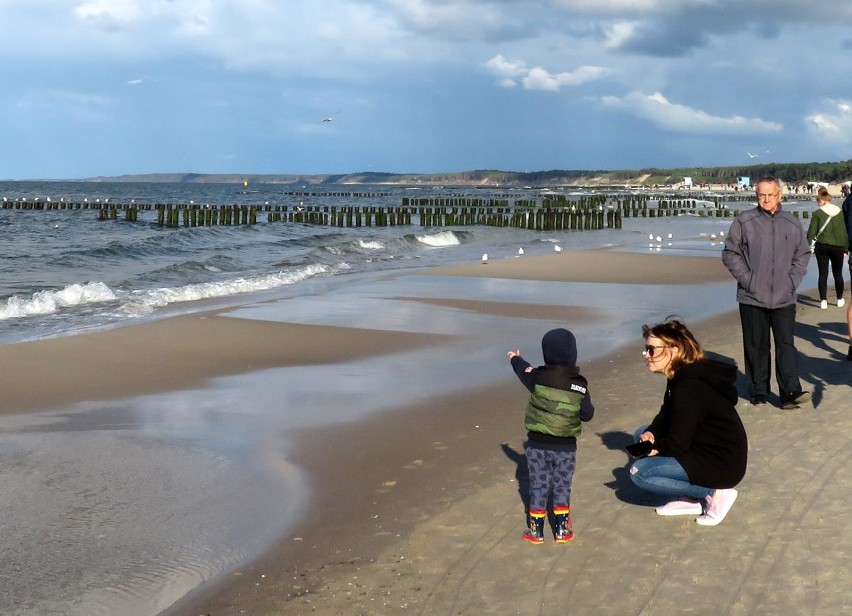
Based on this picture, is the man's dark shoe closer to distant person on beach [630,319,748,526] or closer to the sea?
distant person on beach [630,319,748,526]

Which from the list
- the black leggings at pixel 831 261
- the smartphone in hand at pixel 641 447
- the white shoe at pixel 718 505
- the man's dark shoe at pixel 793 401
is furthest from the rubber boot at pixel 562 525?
the black leggings at pixel 831 261

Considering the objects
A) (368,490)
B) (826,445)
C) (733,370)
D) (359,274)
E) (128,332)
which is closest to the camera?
(733,370)

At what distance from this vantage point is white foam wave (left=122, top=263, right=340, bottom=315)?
52.4 feet

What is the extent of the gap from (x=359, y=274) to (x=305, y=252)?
842 cm

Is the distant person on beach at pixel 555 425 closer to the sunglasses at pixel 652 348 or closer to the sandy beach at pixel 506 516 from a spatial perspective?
the sandy beach at pixel 506 516

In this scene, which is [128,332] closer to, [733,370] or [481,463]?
[481,463]

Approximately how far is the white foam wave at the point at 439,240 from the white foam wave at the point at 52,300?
68.2 feet

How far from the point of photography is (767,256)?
715 centimetres

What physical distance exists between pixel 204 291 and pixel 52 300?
277 centimetres

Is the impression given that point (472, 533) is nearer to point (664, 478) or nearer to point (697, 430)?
point (664, 478)

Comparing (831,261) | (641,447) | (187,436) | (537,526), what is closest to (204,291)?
(831,261)

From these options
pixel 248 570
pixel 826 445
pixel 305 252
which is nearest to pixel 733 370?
pixel 826 445

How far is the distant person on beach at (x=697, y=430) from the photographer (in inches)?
191

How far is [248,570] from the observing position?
4555 millimetres
